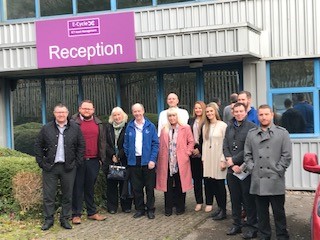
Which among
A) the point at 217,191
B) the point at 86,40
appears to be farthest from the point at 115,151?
the point at 86,40

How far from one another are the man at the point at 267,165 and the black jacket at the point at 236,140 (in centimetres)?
26

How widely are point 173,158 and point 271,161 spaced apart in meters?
2.10

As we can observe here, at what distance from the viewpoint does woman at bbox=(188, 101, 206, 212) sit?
285 inches

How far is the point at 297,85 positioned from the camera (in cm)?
908

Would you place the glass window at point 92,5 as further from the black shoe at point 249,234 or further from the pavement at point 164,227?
the black shoe at point 249,234

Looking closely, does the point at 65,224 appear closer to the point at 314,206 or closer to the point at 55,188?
the point at 55,188

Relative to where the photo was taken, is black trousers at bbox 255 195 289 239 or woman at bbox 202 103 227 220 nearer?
black trousers at bbox 255 195 289 239

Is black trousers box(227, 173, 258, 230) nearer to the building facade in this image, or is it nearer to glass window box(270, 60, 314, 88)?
the building facade

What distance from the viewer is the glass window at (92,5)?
10.2 metres

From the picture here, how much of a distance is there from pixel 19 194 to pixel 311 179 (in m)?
5.50

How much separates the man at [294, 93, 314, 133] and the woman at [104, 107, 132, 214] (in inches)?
147

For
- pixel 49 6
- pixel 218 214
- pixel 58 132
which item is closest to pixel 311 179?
A: pixel 218 214

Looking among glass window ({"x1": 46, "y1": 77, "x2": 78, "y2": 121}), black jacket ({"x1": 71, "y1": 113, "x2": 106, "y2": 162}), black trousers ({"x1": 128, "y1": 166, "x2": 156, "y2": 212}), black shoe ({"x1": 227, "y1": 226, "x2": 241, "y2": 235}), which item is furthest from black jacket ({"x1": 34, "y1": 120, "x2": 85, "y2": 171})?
glass window ({"x1": 46, "y1": 77, "x2": 78, "y2": 121})

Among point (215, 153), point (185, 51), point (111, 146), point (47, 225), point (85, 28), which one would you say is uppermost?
point (85, 28)
